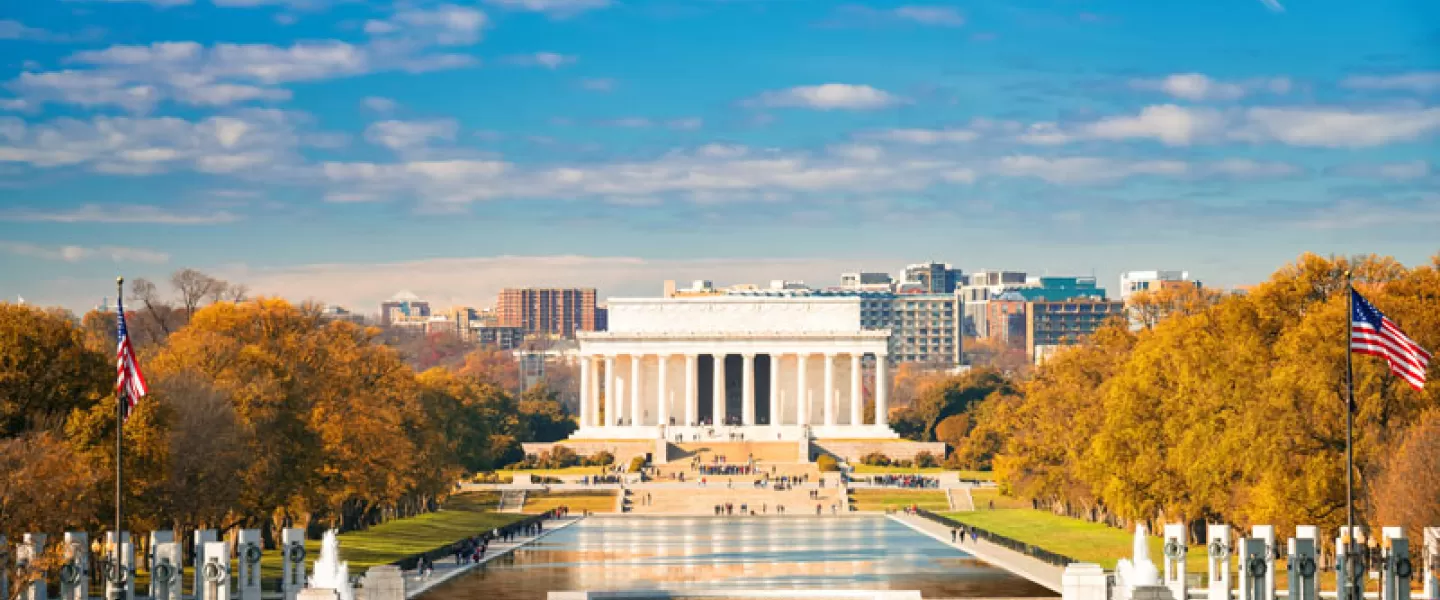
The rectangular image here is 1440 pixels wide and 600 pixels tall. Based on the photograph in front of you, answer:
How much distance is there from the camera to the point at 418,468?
92.3 m

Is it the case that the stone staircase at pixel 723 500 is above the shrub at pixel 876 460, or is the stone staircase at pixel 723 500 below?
below

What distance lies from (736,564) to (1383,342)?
29767 mm

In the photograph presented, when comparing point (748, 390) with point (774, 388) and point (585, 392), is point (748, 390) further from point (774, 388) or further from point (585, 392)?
point (585, 392)

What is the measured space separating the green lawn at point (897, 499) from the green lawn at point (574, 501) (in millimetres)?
13868

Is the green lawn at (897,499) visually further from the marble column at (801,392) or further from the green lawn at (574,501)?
the marble column at (801,392)

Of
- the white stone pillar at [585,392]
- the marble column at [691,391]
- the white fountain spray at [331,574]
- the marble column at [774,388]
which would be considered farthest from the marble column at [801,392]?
the white fountain spray at [331,574]

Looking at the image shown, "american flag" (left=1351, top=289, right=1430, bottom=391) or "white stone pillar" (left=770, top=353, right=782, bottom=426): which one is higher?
"american flag" (left=1351, top=289, right=1430, bottom=391)

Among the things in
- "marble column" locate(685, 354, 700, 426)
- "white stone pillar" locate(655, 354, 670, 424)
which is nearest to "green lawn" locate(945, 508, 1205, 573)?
"marble column" locate(685, 354, 700, 426)

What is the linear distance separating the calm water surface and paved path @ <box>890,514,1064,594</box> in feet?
2.17

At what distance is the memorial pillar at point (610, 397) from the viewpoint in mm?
164125

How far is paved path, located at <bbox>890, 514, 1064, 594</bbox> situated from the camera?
66.5 metres

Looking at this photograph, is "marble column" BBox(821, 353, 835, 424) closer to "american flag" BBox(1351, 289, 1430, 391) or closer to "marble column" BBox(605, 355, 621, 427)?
"marble column" BBox(605, 355, 621, 427)

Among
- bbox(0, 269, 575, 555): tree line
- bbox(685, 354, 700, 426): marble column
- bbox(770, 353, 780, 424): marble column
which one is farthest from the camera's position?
bbox(770, 353, 780, 424): marble column

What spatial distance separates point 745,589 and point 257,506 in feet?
60.5
